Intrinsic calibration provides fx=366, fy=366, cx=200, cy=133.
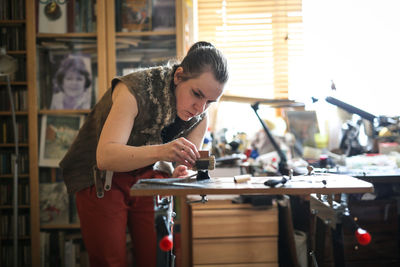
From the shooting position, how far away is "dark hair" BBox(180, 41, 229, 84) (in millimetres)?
1216

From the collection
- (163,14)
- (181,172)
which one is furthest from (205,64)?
(163,14)

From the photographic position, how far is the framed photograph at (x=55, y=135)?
2.27 m

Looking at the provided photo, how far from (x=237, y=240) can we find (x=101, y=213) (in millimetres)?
837

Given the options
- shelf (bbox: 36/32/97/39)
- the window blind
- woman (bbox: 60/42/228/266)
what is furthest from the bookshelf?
woman (bbox: 60/42/228/266)

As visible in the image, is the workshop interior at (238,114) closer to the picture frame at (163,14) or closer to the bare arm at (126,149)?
the picture frame at (163,14)

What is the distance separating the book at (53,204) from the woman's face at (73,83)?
0.58 m

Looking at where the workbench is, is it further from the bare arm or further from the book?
the book

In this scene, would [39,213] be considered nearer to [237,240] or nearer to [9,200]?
[9,200]

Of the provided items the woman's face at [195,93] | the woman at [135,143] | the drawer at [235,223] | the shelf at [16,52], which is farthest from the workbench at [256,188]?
the shelf at [16,52]

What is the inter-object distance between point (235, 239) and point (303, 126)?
965mm

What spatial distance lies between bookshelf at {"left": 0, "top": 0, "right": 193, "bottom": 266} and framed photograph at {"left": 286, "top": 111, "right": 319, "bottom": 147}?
856mm

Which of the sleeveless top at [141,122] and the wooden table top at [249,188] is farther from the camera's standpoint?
the sleeveless top at [141,122]

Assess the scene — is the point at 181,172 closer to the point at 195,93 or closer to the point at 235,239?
the point at 195,93

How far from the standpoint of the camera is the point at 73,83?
2.32 metres
